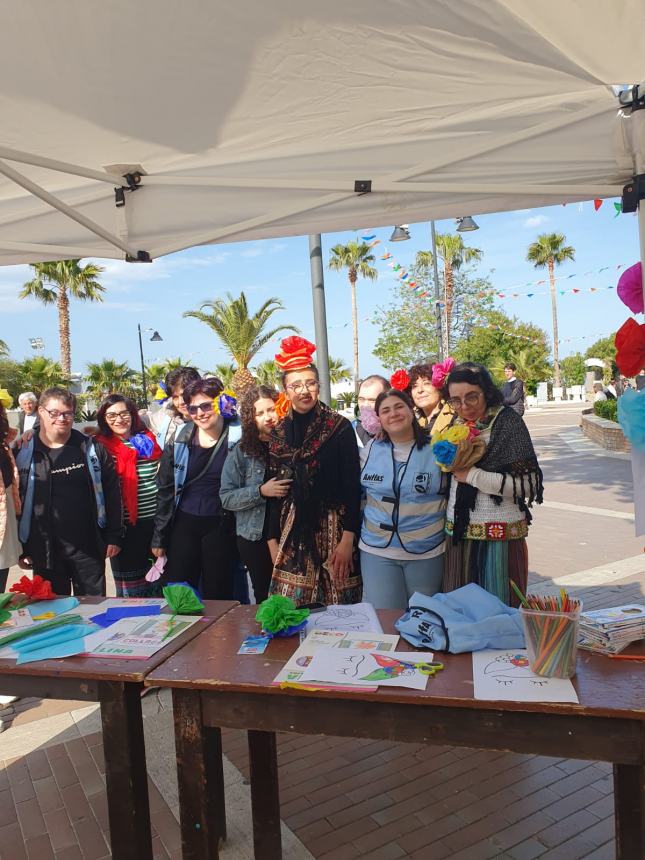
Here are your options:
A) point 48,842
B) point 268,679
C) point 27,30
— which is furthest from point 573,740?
point 27,30

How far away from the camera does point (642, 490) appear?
241cm

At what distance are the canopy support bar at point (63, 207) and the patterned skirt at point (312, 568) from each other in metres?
1.59

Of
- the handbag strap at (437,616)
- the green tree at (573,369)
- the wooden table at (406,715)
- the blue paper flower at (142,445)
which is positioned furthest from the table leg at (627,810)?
the green tree at (573,369)

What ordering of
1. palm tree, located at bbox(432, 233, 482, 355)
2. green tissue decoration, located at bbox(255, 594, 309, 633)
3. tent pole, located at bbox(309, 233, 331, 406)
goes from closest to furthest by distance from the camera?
green tissue decoration, located at bbox(255, 594, 309, 633), tent pole, located at bbox(309, 233, 331, 406), palm tree, located at bbox(432, 233, 482, 355)

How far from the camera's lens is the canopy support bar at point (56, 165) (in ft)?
8.19

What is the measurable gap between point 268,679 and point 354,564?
1.50 m

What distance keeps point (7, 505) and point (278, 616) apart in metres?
2.30

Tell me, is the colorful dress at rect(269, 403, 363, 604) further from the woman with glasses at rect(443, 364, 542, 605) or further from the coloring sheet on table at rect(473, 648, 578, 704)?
the coloring sheet on table at rect(473, 648, 578, 704)

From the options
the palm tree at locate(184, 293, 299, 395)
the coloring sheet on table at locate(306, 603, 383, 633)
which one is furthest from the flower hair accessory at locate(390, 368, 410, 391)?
the palm tree at locate(184, 293, 299, 395)

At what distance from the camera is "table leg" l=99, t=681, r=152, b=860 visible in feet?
6.76

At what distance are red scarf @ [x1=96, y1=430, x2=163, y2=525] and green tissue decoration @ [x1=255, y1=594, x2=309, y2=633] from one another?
87.0 inches

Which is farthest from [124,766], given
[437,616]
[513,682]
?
[513,682]

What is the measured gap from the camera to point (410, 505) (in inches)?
121

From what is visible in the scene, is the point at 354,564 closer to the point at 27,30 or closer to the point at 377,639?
the point at 377,639
